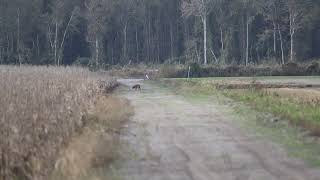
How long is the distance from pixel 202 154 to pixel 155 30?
74.3 m

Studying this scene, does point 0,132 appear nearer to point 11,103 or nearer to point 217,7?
point 11,103

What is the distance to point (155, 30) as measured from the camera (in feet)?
280

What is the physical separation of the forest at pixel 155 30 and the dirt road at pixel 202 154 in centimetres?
5183

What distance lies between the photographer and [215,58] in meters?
73.1

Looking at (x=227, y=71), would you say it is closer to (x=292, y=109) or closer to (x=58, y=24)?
(x=58, y=24)

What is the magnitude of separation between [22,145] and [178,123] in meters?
8.63

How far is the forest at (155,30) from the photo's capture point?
70.4 meters

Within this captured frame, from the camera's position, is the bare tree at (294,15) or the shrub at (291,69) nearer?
the shrub at (291,69)

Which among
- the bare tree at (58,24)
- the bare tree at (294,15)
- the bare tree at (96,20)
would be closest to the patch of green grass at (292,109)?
the bare tree at (294,15)

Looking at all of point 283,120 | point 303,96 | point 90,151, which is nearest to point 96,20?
point 303,96

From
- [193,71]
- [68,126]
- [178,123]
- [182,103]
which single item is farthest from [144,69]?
[68,126]

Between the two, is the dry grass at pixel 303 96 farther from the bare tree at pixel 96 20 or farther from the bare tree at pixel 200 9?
the bare tree at pixel 96 20

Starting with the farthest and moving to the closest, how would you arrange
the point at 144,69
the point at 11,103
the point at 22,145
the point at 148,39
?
the point at 148,39, the point at 144,69, the point at 11,103, the point at 22,145

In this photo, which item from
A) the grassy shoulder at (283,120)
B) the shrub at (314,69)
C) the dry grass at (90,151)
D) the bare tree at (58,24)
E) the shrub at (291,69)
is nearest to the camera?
the dry grass at (90,151)
